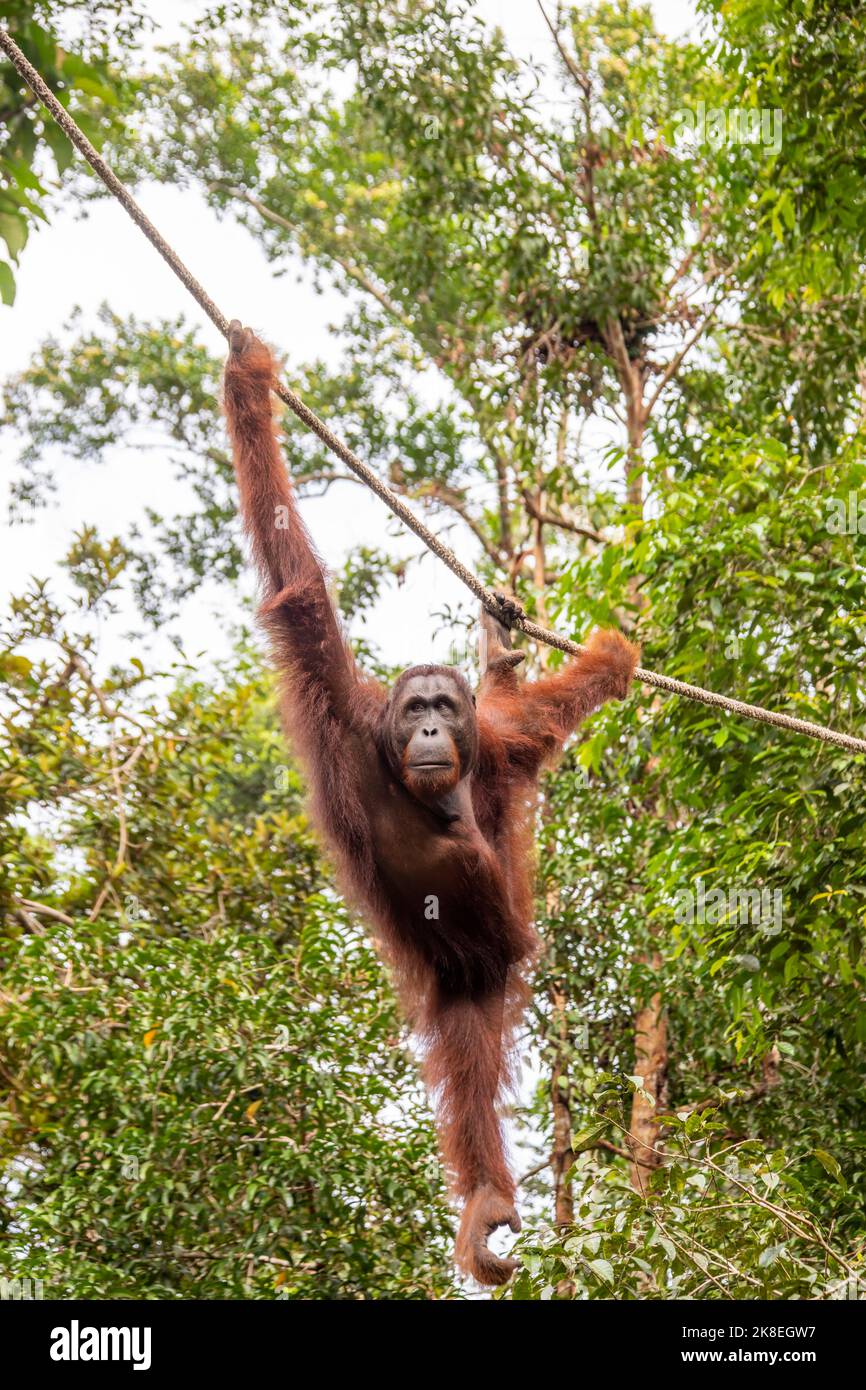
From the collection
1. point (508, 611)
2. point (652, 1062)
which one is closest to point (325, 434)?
point (508, 611)

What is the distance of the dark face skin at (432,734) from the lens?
383 cm

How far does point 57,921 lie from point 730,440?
3.80 m

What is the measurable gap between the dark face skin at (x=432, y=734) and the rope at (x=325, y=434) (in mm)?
323

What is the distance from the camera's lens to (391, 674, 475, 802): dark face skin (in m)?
3.83

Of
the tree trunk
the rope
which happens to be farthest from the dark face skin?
the tree trunk

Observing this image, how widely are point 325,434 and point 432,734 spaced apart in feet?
2.80

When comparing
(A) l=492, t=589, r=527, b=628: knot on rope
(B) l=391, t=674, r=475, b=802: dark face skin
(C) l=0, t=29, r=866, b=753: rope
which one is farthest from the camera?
(A) l=492, t=589, r=527, b=628: knot on rope

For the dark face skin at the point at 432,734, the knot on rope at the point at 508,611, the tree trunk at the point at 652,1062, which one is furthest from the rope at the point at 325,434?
the tree trunk at the point at 652,1062

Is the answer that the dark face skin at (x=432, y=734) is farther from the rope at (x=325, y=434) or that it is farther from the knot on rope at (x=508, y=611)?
the knot on rope at (x=508, y=611)

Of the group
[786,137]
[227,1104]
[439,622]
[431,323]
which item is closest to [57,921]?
[227,1104]

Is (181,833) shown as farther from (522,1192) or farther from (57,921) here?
(522,1192)

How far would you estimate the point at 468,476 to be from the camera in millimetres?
13117

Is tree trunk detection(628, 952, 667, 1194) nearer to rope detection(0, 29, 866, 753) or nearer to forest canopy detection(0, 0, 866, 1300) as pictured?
forest canopy detection(0, 0, 866, 1300)

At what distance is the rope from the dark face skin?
32 centimetres
